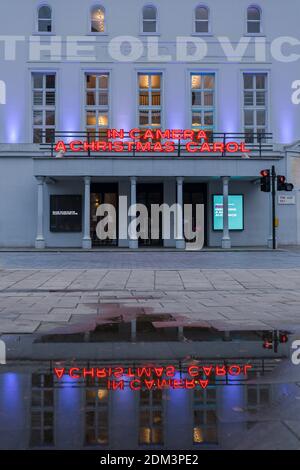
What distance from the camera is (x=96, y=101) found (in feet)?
112

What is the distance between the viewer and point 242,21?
34750 millimetres

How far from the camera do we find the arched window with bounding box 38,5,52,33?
3444cm

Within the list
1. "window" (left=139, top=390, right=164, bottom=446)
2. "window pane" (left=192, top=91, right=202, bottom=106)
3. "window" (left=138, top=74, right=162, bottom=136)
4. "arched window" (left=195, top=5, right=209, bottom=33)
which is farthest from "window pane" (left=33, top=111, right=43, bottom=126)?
"window" (left=139, top=390, right=164, bottom=446)

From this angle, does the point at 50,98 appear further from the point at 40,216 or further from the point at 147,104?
the point at 40,216

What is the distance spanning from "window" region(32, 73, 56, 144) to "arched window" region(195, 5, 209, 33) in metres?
10.2

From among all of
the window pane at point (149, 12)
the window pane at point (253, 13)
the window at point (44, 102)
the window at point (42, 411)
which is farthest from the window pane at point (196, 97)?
the window at point (42, 411)

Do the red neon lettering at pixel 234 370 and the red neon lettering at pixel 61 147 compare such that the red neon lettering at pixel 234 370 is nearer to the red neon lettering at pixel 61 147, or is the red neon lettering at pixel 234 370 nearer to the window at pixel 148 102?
the red neon lettering at pixel 61 147

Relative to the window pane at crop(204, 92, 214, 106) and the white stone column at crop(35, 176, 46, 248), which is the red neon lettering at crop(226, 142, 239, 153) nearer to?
the window pane at crop(204, 92, 214, 106)

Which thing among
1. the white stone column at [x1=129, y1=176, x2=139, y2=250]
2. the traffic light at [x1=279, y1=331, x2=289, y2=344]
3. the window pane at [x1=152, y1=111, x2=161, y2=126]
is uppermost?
the window pane at [x1=152, y1=111, x2=161, y2=126]

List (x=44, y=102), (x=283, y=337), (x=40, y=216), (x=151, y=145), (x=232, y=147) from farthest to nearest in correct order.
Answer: (x=44, y=102) → (x=151, y=145) → (x=232, y=147) → (x=40, y=216) → (x=283, y=337)

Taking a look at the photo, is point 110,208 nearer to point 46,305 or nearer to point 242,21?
point 242,21

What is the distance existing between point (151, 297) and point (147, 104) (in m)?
25.1

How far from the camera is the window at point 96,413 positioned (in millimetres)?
3291

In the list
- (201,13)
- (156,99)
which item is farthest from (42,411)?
(201,13)
